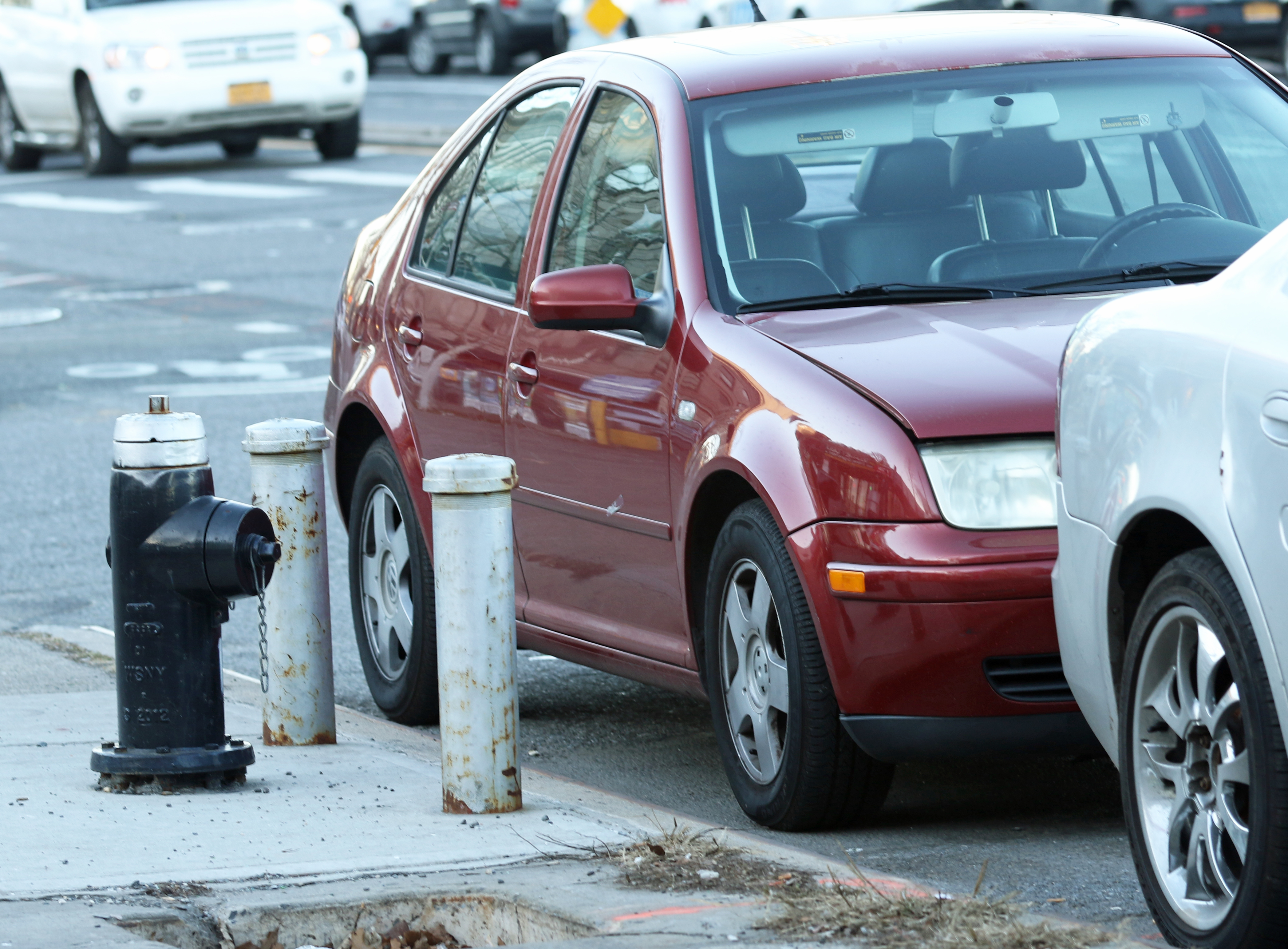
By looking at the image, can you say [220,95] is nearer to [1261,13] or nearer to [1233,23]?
[1233,23]

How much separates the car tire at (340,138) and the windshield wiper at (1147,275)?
20.0 meters

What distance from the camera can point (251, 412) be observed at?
12250mm

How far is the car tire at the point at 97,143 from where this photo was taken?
81.7 ft

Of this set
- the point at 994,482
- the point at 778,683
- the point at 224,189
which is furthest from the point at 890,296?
the point at 224,189

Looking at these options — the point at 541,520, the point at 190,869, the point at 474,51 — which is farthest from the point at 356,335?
the point at 474,51

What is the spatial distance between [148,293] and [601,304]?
12.5m

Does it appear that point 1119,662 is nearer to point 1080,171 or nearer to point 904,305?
point 904,305

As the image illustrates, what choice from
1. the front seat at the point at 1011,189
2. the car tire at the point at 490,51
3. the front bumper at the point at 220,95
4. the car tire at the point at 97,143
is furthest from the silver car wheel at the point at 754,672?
the car tire at the point at 490,51

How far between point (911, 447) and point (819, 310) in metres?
0.77

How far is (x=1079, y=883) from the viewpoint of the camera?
477 cm

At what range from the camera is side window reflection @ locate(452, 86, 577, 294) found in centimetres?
646

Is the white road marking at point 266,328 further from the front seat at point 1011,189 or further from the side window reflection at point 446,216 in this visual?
the front seat at point 1011,189

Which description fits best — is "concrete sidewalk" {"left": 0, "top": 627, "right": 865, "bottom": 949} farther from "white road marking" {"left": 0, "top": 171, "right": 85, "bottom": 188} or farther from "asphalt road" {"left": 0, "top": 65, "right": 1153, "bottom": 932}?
"white road marking" {"left": 0, "top": 171, "right": 85, "bottom": 188}

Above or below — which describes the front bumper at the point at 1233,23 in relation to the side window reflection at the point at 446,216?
below
